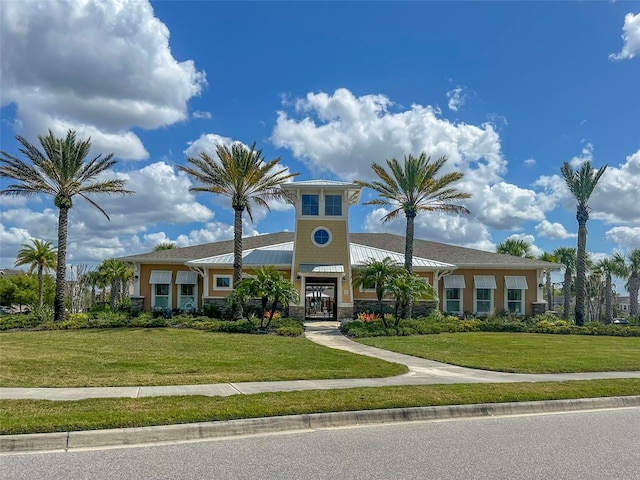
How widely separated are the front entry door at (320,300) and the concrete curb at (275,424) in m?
20.8

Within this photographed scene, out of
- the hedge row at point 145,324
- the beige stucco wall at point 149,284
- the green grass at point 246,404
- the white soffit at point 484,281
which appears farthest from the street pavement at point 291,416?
the beige stucco wall at point 149,284

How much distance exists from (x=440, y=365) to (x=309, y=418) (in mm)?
7396

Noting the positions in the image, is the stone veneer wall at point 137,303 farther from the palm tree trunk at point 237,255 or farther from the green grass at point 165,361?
the green grass at point 165,361

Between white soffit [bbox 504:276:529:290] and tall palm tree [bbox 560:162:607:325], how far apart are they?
290 cm

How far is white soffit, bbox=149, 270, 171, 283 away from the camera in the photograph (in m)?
30.2

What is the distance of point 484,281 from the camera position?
30844 mm

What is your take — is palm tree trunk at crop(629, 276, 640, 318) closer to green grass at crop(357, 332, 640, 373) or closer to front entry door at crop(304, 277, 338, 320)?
front entry door at crop(304, 277, 338, 320)

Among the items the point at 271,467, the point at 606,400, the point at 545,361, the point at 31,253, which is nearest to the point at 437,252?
the point at 545,361

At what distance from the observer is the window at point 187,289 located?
99.1 ft

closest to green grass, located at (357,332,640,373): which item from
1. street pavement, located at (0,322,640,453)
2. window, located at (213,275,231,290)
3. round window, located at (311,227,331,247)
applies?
street pavement, located at (0,322,640,453)

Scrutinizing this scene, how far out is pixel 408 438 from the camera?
6.93 meters

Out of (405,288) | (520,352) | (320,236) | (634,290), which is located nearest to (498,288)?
(405,288)

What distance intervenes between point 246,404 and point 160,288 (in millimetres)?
23988

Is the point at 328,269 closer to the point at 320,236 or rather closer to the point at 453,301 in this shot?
the point at 320,236
